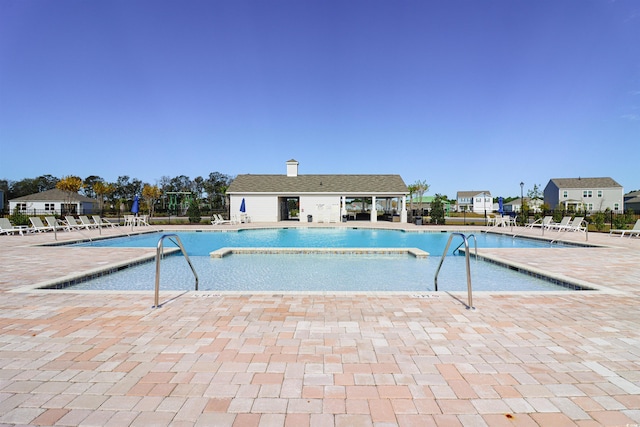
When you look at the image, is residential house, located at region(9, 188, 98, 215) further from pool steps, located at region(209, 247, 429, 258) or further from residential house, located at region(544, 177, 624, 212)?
residential house, located at region(544, 177, 624, 212)

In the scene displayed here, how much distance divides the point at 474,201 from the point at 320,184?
168ft

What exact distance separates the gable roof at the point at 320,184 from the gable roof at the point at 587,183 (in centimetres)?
3573

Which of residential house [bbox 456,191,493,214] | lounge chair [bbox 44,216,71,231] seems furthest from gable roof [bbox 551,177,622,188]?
lounge chair [bbox 44,216,71,231]

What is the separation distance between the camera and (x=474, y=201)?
67.7 meters

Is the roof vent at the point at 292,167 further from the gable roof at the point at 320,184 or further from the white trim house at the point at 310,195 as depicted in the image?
the white trim house at the point at 310,195

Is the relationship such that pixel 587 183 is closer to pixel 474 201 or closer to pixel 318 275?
pixel 474 201

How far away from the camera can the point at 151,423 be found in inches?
77.6

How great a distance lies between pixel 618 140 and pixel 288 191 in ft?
84.3

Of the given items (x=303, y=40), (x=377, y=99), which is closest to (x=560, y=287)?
(x=303, y=40)

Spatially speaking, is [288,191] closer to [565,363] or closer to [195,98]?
[195,98]

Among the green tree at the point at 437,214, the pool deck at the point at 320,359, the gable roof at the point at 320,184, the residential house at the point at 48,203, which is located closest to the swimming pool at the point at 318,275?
the pool deck at the point at 320,359

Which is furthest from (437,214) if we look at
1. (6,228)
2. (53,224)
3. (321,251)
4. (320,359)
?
(6,228)

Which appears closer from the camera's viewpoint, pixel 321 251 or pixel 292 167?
pixel 321 251

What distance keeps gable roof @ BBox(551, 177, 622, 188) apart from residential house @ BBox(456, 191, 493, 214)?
45.1ft
